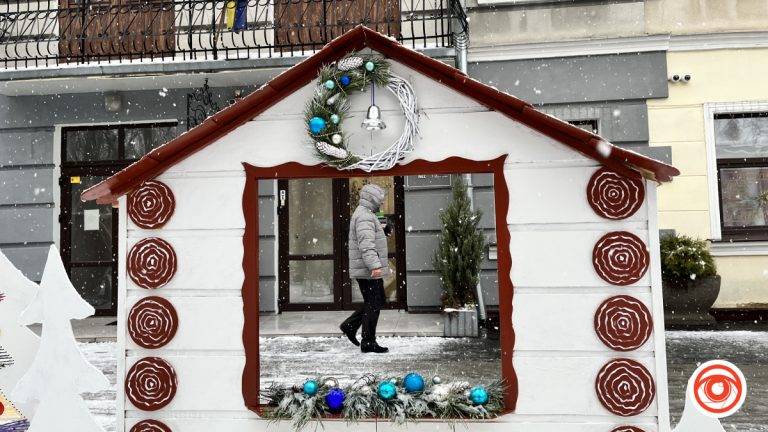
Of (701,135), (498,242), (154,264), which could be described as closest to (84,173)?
(154,264)

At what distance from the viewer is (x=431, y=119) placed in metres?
2.98

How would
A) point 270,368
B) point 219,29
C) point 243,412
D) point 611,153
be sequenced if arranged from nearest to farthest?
1. point 611,153
2. point 243,412
3. point 270,368
4. point 219,29

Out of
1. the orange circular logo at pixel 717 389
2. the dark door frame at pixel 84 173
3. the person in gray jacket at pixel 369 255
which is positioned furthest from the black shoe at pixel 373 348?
the dark door frame at pixel 84 173

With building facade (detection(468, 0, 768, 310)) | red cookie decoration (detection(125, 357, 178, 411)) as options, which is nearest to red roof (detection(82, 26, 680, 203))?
red cookie decoration (detection(125, 357, 178, 411))

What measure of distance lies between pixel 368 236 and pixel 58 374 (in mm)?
3686

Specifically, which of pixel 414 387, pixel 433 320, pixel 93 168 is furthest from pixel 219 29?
pixel 414 387

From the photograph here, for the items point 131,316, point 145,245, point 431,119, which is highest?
point 431,119

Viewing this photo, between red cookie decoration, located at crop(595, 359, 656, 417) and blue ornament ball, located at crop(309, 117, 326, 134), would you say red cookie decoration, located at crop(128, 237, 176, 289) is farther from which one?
red cookie decoration, located at crop(595, 359, 656, 417)

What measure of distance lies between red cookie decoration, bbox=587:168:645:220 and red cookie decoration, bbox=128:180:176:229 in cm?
200

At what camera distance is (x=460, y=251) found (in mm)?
7684

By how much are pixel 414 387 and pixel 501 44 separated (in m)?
6.63

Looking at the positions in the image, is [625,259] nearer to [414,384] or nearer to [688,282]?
[414,384]

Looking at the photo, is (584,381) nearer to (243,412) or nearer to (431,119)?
(431,119)

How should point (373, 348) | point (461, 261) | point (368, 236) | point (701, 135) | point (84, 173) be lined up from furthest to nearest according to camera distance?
point (84, 173) → point (701, 135) → point (461, 261) → point (373, 348) → point (368, 236)
